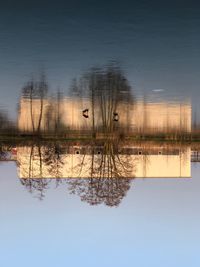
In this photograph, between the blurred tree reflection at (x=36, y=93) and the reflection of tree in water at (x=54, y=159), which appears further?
the reflection of tree in water at (x=54, y=159)

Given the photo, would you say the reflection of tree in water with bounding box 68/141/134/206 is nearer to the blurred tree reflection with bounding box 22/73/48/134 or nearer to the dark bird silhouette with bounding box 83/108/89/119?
the dark bird silhouette with bounding box 83/108/89/119

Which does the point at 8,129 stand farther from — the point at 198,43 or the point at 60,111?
the point at 198,43

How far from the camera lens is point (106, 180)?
878 cm

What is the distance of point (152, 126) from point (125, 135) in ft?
1.91

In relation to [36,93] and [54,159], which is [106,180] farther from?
[36,93]

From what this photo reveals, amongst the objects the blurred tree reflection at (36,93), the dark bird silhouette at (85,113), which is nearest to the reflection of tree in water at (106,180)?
the dark bird silhouette at (85,113)

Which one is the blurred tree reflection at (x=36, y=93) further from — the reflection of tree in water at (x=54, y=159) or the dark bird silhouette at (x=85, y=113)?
the dark bird silhouette at (x=85, y=113)

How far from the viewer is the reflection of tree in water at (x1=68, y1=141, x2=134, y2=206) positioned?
8.09 meters

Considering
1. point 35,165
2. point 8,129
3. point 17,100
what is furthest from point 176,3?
point 8,129

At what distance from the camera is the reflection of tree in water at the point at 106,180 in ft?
26.5

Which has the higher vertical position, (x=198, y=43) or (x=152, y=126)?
(x=198, y=43)

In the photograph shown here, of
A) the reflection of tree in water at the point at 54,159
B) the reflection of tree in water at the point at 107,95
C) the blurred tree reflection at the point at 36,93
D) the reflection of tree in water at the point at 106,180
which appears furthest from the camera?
the reflection of tree in water at the point at 54,159

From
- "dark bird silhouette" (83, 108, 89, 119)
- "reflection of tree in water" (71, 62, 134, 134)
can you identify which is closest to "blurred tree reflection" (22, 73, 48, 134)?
"reflection of tree in water" (71, 62, 134, 134)

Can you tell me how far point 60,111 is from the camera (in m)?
8.91
